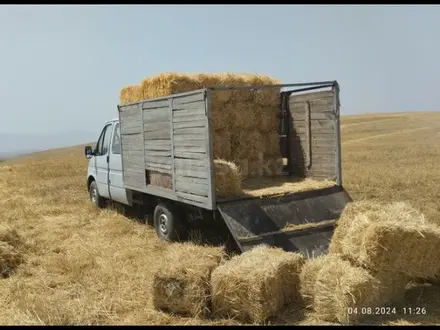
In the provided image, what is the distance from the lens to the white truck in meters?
6.27

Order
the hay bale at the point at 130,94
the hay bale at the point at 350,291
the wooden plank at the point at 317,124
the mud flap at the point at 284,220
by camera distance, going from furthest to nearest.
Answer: the hay bale at the point at 130,94 → the wooden plank at the point at 317,124 → the mud flap at the point at 284,220 → the hay bale at the point at 350,291

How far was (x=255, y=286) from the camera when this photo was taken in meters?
4.46

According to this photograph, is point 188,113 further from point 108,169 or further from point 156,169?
point 108,169

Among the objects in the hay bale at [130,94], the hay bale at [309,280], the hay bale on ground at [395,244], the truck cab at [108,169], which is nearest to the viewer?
the hay bale on ground at [395,244]

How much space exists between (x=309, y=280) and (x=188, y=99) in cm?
330

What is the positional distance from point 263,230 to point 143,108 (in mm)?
3552

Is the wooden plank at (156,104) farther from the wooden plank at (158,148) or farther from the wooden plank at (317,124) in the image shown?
the wooden plank at (317,124)

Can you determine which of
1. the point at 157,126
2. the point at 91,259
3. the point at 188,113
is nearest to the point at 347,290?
the point at 188,113

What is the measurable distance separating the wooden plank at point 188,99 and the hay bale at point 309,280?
9.15 feet

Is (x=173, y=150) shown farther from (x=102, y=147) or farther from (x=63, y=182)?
(x=63, y=182)

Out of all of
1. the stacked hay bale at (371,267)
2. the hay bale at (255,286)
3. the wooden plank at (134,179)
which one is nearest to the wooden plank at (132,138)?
the wooden plank at (134,179)

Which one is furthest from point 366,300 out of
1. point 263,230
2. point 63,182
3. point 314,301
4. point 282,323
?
point 63,182

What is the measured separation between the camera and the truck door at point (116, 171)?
983 cm
